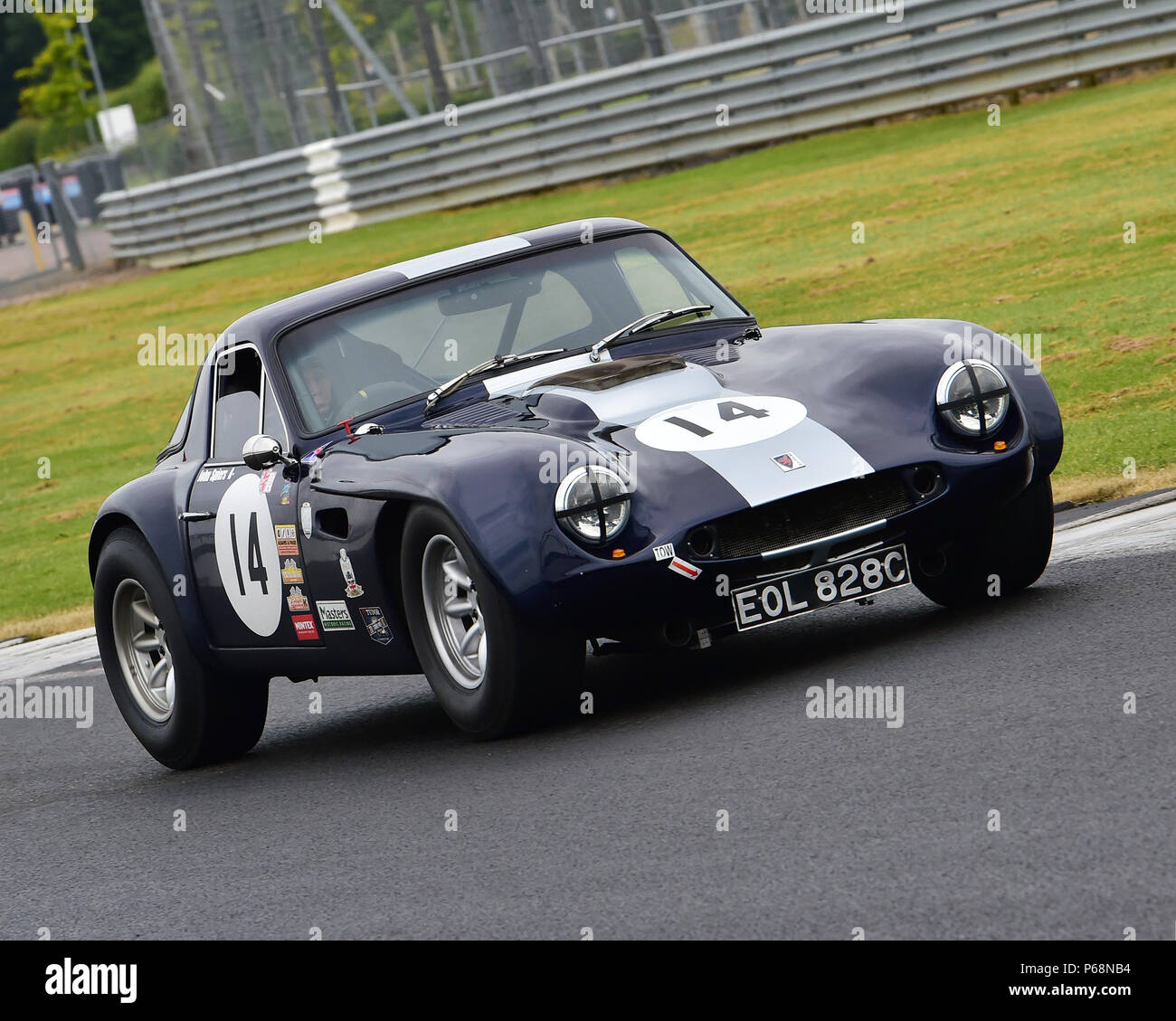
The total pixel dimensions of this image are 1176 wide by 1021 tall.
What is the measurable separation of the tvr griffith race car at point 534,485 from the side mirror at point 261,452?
0.01 metres

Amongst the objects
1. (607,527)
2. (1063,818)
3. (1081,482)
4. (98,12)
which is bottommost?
(1081,482)

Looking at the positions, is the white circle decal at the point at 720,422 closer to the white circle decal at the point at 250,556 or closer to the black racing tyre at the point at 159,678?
the white circle decal at the point at 250,556

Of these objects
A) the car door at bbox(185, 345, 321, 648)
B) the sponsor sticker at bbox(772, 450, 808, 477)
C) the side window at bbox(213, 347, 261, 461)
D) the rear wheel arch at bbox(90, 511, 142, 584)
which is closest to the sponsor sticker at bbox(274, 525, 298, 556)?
the car door at bbox(185, 345, 321, 648)

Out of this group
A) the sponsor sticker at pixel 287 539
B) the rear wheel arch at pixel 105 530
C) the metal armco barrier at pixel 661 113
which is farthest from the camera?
the metal armco barrier at pixel 661 113

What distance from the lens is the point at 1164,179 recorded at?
15.8 m

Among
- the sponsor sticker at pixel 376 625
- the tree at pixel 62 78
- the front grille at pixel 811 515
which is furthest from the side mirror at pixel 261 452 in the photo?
the tree at pixel 62 78

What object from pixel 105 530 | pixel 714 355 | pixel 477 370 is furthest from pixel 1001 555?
pixel 105 530

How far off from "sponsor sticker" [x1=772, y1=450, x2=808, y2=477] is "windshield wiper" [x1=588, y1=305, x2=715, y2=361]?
3.89 feet

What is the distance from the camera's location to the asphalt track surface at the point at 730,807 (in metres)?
3.93

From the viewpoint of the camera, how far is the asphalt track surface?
155 inches
